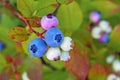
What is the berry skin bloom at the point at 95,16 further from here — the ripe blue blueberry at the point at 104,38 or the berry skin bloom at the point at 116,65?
the berry skin bloom at the point at 116,65

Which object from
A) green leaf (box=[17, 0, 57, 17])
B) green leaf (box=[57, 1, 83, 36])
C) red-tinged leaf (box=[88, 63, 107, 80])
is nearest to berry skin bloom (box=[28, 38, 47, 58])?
green leaf (box=[17, 0, 57, 17])

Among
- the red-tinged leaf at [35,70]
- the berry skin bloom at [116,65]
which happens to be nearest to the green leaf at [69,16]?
the red-tinged leaf at [35,70]

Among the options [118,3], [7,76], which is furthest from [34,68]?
[118,3]

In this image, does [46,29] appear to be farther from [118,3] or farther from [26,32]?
[118,3]

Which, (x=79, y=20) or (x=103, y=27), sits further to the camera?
(x=103, y=27)

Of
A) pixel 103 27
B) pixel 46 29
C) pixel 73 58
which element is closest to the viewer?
pixel 46 29

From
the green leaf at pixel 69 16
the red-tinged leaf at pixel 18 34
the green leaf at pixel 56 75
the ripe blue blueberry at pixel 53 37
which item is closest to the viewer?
the ripe blue blueberry at pixel 53 37

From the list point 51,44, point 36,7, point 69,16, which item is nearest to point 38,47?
point 51,44
